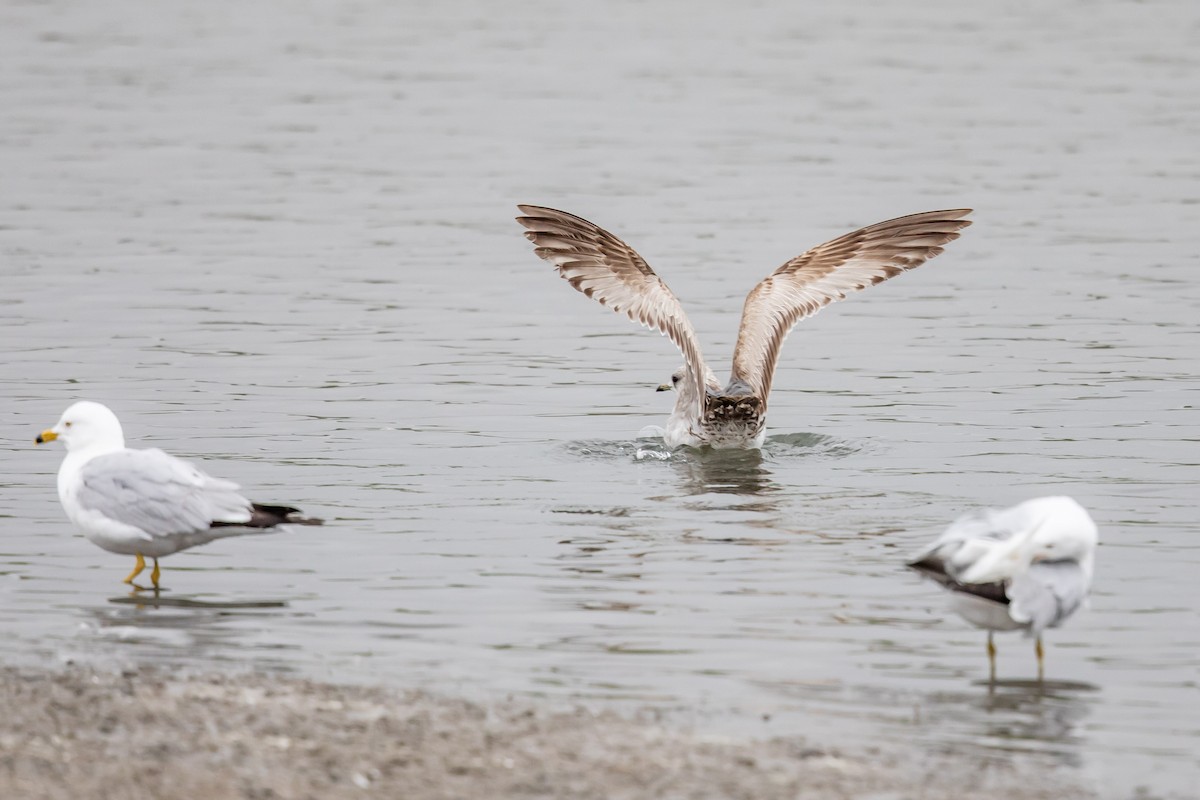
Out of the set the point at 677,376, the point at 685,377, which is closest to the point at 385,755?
the point at 685,377

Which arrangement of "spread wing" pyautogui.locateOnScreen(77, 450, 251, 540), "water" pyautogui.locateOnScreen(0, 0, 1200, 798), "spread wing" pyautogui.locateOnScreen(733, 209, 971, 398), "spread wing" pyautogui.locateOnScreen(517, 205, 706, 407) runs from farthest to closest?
"spread wing" pyautogui.locateOnScreen(733, 209, 971, 398) < "spread wing" pyautogui.locateOnScreen(517, 205, 706, 407) < "spread wing" pyautogui.locateOnScreen(77, 450, 251, 540) < "water" pyautogui.locateOnScreen(0, 0, 1200, 798)

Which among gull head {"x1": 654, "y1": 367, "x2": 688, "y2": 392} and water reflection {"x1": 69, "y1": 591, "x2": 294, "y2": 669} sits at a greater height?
gull head {"x1": 654, "y1": 367, "x2": 688, "y2": 392}

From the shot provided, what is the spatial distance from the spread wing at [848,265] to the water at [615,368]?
1116 millimetres

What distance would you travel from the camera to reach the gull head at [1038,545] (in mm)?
9125

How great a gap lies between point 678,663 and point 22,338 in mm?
11918

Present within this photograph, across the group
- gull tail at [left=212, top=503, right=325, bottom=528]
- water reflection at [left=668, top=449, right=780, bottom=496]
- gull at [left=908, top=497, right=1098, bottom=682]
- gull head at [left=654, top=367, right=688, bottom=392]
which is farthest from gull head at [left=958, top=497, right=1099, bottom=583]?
gull head at [left=654, top=367, right=688, bottom=392]

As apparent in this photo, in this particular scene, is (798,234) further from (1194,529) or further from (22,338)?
(1194,529)

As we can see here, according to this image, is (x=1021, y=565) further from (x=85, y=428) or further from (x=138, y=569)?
(x=85, y=428)

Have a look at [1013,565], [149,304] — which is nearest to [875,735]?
[1013,565]

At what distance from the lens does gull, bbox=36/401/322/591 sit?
35.6 ft

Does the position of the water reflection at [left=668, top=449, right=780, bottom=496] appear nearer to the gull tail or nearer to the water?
the water

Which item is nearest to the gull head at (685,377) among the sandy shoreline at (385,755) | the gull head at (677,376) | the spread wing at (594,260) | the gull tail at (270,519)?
the gull head at (677,376)

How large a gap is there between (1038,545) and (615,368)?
35.6 ft

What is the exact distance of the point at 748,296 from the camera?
17172 mm
